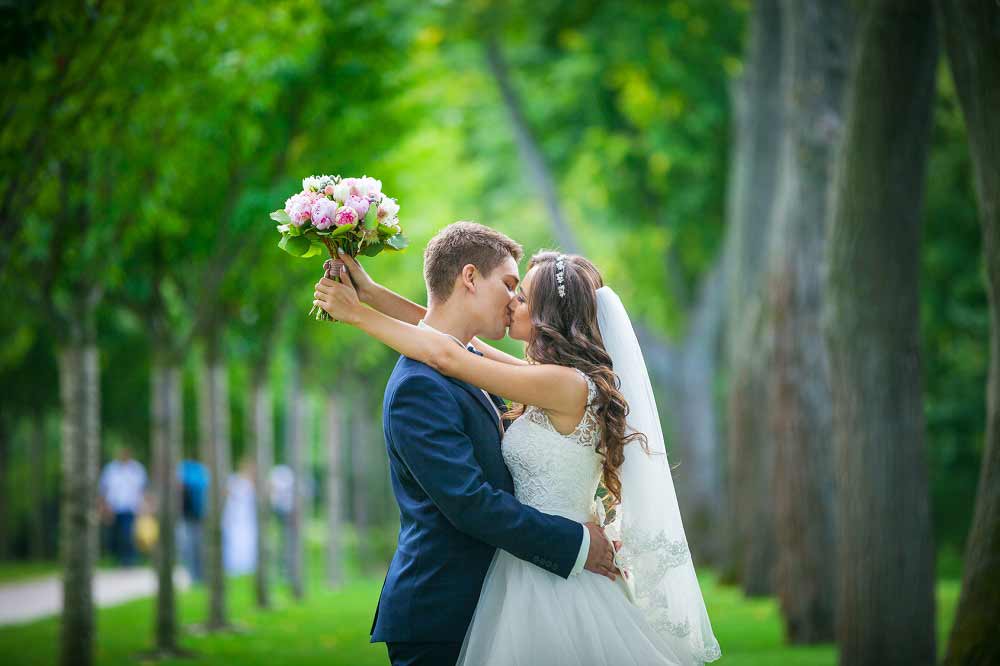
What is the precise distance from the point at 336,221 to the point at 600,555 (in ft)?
5.59

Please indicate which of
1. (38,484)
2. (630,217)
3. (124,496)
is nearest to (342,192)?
(630,217)

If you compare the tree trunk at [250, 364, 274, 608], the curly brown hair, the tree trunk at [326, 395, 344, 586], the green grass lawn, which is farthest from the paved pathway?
the curly brown hair

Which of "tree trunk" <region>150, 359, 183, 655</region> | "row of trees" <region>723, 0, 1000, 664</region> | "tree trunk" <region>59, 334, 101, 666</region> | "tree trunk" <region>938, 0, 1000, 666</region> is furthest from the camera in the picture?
"tree trunk" <region>150, 359, 183, 655</region>

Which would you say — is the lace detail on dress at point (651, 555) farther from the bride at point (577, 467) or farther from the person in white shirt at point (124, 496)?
the person in white shirt at point (124, 496)

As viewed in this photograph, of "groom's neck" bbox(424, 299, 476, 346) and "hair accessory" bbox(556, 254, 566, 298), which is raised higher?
"hair accessory" bbox(556, 254, 566, 298)

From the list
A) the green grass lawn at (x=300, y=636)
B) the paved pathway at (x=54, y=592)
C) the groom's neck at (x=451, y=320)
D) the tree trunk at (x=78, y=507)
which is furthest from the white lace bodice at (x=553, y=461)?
the paved pathway at (x=54, y=592)

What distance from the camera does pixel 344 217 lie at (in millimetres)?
4766

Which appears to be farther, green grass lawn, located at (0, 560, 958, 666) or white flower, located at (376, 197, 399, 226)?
green grass lawn, located at (0, 560, 958, 666)

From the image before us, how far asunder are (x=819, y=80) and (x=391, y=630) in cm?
836

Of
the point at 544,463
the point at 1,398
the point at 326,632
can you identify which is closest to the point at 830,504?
the point at 326,632

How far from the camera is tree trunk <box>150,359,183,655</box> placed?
11.8 m

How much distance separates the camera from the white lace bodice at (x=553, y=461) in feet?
16.4

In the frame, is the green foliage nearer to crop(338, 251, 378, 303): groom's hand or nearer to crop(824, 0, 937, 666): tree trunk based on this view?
crop(338, 251, 378, 303): groom's hand

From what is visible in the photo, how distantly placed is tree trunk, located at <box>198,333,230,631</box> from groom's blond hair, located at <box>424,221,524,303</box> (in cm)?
984
